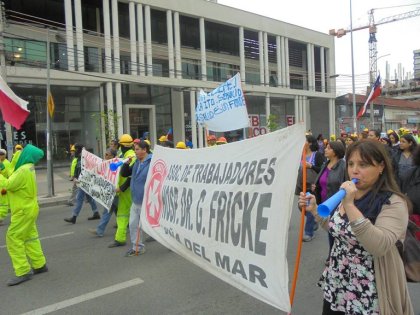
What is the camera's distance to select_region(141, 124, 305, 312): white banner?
7.86 feet

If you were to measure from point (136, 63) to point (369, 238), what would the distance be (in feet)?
84.5

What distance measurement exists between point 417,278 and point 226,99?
679cm

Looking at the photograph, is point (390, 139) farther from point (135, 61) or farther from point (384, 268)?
point (135, 61)

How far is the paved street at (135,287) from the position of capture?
12.4 feet

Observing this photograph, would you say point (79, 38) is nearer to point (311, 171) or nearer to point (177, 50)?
point (177, 50)

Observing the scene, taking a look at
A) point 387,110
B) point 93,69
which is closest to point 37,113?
point 93,69

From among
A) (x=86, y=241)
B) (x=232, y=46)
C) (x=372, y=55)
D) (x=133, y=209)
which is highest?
(x=372, y=55)

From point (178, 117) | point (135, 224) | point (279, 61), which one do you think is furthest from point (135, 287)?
point (279, 61)

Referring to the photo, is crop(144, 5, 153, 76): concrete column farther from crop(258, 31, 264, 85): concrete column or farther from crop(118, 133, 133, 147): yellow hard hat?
crop(118, 133, 133, 147): yellow hard hat

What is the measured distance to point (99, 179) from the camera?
6969 millimetres

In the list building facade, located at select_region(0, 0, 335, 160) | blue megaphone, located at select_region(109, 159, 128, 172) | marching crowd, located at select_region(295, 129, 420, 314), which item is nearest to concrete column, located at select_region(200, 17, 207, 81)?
building facade, located at select_region(0, 0, 335, 160)

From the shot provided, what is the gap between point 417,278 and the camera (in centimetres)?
213

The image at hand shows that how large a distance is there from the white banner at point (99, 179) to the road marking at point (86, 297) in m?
1.95

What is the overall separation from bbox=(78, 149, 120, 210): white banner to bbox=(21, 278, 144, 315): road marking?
6.41ft
